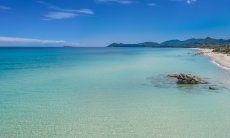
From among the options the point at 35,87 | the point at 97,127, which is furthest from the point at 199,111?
the point at 35,87

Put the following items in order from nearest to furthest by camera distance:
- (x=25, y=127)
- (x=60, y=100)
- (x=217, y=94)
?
(x=25, y=127), (x=60, y=100), (x=217, y=94)

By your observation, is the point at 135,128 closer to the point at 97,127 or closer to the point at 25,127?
the point at 97,127

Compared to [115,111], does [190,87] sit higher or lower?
higher

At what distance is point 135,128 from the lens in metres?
16.2

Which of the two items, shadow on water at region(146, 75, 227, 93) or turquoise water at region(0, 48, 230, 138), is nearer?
turquoise water at region(0, 48, 230, 138)

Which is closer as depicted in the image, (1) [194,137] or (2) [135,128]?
(1) [194,137]

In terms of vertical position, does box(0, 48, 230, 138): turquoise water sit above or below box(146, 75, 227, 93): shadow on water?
below

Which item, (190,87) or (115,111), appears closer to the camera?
(115,111)

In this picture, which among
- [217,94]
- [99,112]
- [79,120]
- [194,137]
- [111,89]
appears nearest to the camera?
[194,137]

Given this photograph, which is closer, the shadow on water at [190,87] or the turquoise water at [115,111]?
the turquoise water at [115,111]

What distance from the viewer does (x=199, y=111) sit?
1995 centimetres

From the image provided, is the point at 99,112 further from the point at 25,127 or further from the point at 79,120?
the point at 25,127

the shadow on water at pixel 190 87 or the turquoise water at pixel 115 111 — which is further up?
the shadow on water at pixel 190 87

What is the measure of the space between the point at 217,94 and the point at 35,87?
16.9 metres
